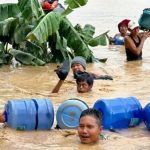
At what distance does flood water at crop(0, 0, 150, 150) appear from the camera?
580cm

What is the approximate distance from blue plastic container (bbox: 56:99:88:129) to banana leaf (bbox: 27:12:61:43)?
12.9 ft

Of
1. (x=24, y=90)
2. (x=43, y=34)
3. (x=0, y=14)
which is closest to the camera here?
(x=24, y=90)

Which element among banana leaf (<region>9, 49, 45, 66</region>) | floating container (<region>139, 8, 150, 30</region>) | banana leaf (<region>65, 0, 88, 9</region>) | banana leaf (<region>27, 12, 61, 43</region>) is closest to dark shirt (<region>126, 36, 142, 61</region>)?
floating container (<region>139, 8, 150, 30</region>)

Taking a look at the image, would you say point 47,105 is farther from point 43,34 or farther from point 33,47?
point 33,47

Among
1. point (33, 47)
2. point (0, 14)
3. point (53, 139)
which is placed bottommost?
point (53, 139)

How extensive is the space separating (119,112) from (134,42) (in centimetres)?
665

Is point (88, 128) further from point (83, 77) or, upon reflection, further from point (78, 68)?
point (78, 68)

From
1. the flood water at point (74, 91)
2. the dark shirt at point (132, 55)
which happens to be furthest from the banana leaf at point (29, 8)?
the dark shirt at point (132, 55)

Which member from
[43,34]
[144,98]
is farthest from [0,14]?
[144,98]

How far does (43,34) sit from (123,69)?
237 centimetres

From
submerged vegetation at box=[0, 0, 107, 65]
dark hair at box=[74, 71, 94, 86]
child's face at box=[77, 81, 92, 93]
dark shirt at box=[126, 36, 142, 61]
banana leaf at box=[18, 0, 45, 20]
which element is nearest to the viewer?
dark hair at box=[74, 71, 94, 86]

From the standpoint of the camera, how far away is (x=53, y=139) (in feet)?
19.5

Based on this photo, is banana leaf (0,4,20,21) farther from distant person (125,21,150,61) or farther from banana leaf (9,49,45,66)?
distant person (125,21,150,61)

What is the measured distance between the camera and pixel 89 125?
5.63m
